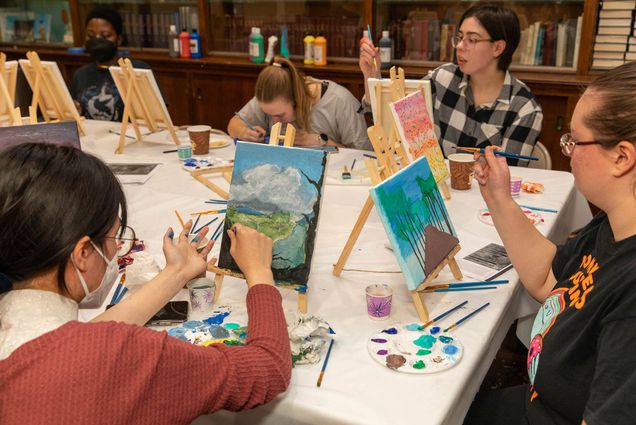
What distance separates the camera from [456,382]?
1.17 meters

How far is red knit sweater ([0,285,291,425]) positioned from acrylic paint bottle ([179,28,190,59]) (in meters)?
4.04

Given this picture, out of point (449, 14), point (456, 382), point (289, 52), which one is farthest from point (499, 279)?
point (289, 52)

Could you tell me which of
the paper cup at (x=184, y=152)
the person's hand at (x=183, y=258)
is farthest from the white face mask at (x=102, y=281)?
the paper cup at (x=184, y=152)

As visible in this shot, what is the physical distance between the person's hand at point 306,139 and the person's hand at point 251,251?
1.44 m

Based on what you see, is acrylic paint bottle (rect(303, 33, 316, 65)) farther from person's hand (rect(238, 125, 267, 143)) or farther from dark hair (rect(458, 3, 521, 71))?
dark hair (rect(458, 3, 521, 71))

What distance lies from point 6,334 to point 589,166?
3.58 feet

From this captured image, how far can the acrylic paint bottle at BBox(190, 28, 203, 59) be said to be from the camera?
4605 mm

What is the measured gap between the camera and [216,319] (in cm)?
141

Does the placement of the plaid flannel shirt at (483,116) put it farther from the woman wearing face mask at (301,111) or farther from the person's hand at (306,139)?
the person's hand at (306,139)

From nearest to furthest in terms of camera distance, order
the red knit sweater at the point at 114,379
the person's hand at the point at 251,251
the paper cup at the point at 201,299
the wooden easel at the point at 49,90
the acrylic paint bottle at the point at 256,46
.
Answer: the red knit sweater at the point at 114,379 → the person's hand at the point at 251,251 → the paper cup at the point at 201,299 → the wooden easel at the point at 49,90 → the acrylic paint bottle at the point at 256,46

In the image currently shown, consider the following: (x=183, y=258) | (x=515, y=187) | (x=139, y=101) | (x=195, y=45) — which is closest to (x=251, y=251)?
(x=183, y=258)

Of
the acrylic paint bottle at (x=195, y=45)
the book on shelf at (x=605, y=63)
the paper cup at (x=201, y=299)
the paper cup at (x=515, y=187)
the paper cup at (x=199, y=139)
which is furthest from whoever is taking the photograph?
the acrylic paint bottle at (x=195, y=45)

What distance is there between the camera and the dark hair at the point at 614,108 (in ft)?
3.44

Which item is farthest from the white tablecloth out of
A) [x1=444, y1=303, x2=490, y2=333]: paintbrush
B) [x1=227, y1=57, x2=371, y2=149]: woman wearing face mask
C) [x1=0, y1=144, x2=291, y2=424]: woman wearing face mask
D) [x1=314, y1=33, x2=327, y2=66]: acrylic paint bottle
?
[x1=314, y1=33, x2=327, y2=66]: acrylic paint bottle
